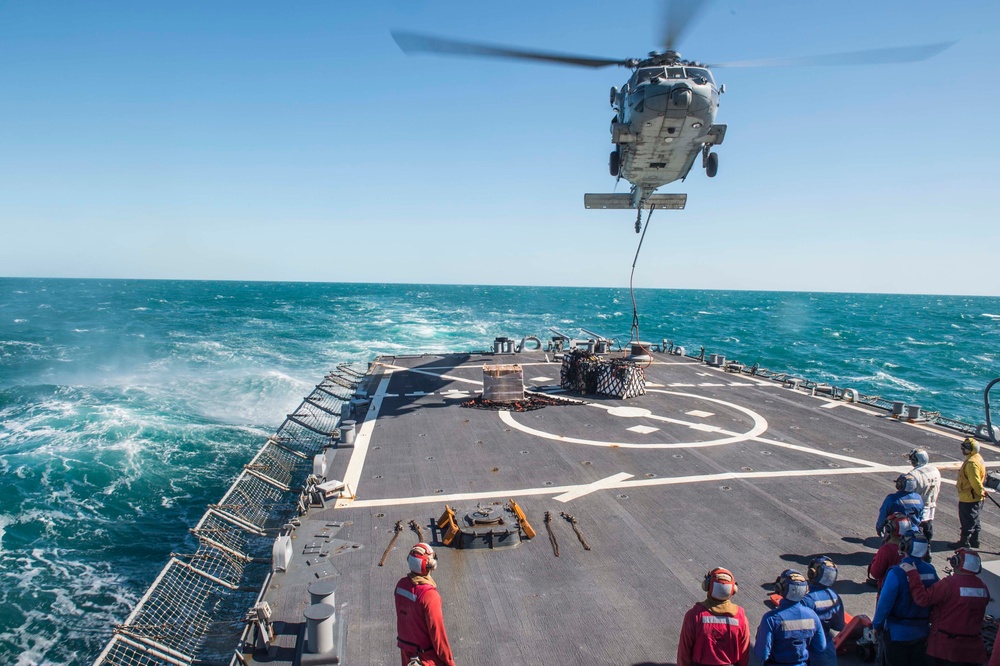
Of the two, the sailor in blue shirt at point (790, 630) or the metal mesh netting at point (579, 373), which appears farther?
A: the metal mesh netting at point (579, 373)

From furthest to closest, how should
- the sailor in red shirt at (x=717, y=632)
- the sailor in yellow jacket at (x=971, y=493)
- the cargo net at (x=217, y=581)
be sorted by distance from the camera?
the sailor in yellow jacket at (x=971, y=493)
the cargo net at (x=217, y=581)
the sailor in red shirt at (x=717, y=632)

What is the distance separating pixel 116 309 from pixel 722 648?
116 meters

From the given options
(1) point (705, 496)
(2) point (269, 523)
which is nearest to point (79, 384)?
(2) point (269, 523)

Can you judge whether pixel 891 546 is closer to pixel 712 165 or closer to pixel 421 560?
pixel 421 560

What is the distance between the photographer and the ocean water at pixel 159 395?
16.0 metres

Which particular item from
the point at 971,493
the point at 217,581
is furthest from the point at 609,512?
the point at 217,581

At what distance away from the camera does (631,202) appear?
25.6 metres

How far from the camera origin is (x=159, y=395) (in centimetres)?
3572

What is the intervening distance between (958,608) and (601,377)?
17352 millimetres

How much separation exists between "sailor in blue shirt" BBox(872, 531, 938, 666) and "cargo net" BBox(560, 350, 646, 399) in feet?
53.6

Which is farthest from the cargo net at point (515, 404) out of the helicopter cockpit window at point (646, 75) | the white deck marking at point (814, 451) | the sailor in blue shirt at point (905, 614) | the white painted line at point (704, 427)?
the sailor in blue shirt at point (905, 614)

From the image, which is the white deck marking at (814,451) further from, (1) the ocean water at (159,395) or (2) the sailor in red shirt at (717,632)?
(1) the ocean water at (159,395)

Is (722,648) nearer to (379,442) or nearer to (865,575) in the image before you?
(865,575)

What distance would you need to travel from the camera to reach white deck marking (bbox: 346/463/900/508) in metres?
12.7
